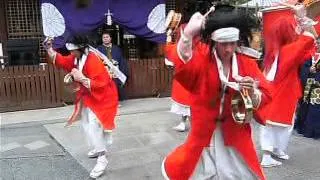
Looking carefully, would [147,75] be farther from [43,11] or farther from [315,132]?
[315,132]

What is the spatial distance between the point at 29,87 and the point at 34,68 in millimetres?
371

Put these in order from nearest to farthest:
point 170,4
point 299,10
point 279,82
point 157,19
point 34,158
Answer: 1. point 299,10
2. point 279,82
3. point 34,158
4. point 157,19
5. point 170,4

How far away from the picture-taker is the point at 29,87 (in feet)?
28.0

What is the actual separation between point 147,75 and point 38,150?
12.4 ft

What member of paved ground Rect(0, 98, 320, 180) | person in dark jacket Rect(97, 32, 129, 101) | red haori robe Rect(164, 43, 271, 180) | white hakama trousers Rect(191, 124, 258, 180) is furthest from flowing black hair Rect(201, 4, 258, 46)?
person in dark jacket Rect(97, 32, 129, 101)

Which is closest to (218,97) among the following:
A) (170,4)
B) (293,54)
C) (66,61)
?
(293,54)

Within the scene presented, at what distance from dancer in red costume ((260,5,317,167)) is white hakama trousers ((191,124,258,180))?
5.80ft

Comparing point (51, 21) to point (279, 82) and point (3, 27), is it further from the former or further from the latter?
point (279, 82)

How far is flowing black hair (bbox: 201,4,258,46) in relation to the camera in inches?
111

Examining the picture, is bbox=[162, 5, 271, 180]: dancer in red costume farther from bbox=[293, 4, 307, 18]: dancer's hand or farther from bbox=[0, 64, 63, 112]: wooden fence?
bbox=[0, 64, 63, 112]: wooden fence

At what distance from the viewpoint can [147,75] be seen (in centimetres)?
944

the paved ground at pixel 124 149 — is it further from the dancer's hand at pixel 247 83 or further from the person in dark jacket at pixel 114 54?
the dancer's hand at pixel 247 83

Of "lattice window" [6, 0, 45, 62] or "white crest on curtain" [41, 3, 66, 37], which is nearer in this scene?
"white crest on curtain" [41, 3, 66, 37]

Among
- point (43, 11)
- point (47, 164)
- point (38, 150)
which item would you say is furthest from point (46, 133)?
point (43, 11)
